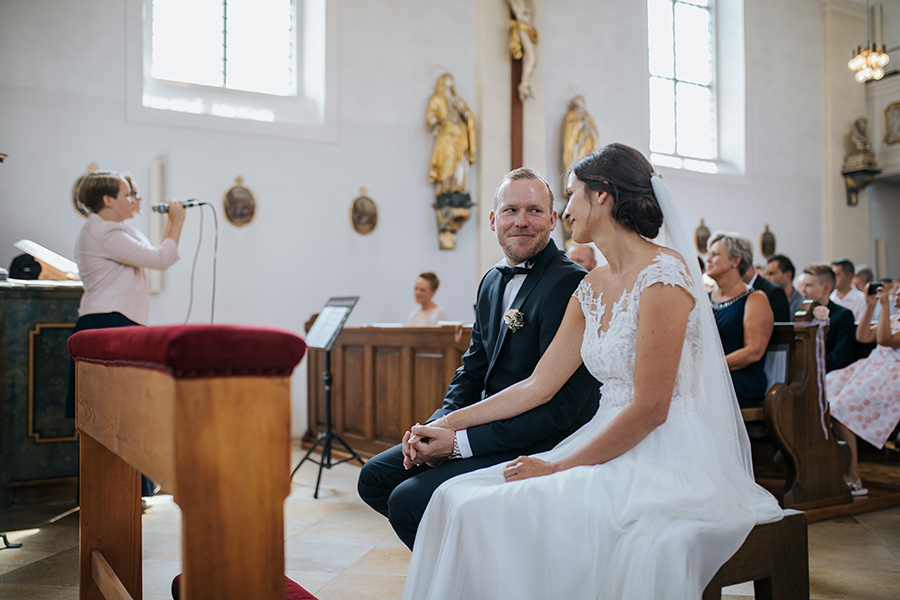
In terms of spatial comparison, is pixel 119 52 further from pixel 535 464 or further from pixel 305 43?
pixel 535 464

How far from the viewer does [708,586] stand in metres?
1.92

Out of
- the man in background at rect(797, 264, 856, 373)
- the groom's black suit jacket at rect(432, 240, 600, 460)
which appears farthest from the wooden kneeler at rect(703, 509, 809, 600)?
the man in background at rect(797, 264, 856, 373)

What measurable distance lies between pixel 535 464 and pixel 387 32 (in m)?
7.57

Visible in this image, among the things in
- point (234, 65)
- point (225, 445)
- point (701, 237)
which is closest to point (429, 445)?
point (225, 445)

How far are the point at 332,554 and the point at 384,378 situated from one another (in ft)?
8.27

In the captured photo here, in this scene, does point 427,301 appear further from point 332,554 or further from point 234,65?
point 332,554

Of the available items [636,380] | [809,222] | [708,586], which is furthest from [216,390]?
[809,222]

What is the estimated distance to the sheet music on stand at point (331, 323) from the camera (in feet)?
16.5

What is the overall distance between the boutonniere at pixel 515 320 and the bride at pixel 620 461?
0.55ft

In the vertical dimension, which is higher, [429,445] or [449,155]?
[449,155]

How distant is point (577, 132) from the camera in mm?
9773

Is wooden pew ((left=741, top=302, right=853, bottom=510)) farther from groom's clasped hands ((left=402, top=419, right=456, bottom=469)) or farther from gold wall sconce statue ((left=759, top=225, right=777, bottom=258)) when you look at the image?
gold wall sconce statue ((left=759, top=225, right=777, bottom=258))

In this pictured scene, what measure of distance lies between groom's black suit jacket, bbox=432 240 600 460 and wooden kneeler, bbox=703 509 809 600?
2.10ft

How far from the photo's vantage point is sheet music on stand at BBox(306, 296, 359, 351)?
504cm
